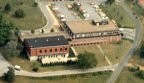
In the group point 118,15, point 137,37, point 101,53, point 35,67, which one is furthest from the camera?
point 118,15

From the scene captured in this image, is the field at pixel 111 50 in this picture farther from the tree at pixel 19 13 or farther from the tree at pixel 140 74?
the tree at pixel 19 13

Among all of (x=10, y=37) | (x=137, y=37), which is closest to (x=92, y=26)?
(x=137, y=37)

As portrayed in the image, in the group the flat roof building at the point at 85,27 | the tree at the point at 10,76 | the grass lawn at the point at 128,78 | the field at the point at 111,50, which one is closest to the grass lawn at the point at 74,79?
the tree at the point at 10,76

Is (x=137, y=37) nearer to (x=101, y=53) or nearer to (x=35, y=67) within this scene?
(x=101, y=53)

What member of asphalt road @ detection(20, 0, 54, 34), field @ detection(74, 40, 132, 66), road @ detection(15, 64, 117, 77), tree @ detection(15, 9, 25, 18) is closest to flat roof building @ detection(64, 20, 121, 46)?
field @ detection(74, 40, 132, 66)

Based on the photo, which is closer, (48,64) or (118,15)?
(48,64)

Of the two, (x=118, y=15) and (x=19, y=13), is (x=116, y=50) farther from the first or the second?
(x=19, y=13)

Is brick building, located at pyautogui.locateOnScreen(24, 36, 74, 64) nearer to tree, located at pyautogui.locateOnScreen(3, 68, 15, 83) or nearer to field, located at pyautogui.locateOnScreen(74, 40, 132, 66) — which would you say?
field, located at pyautogui.locateOnScreen(74, 40, 132, 66)
